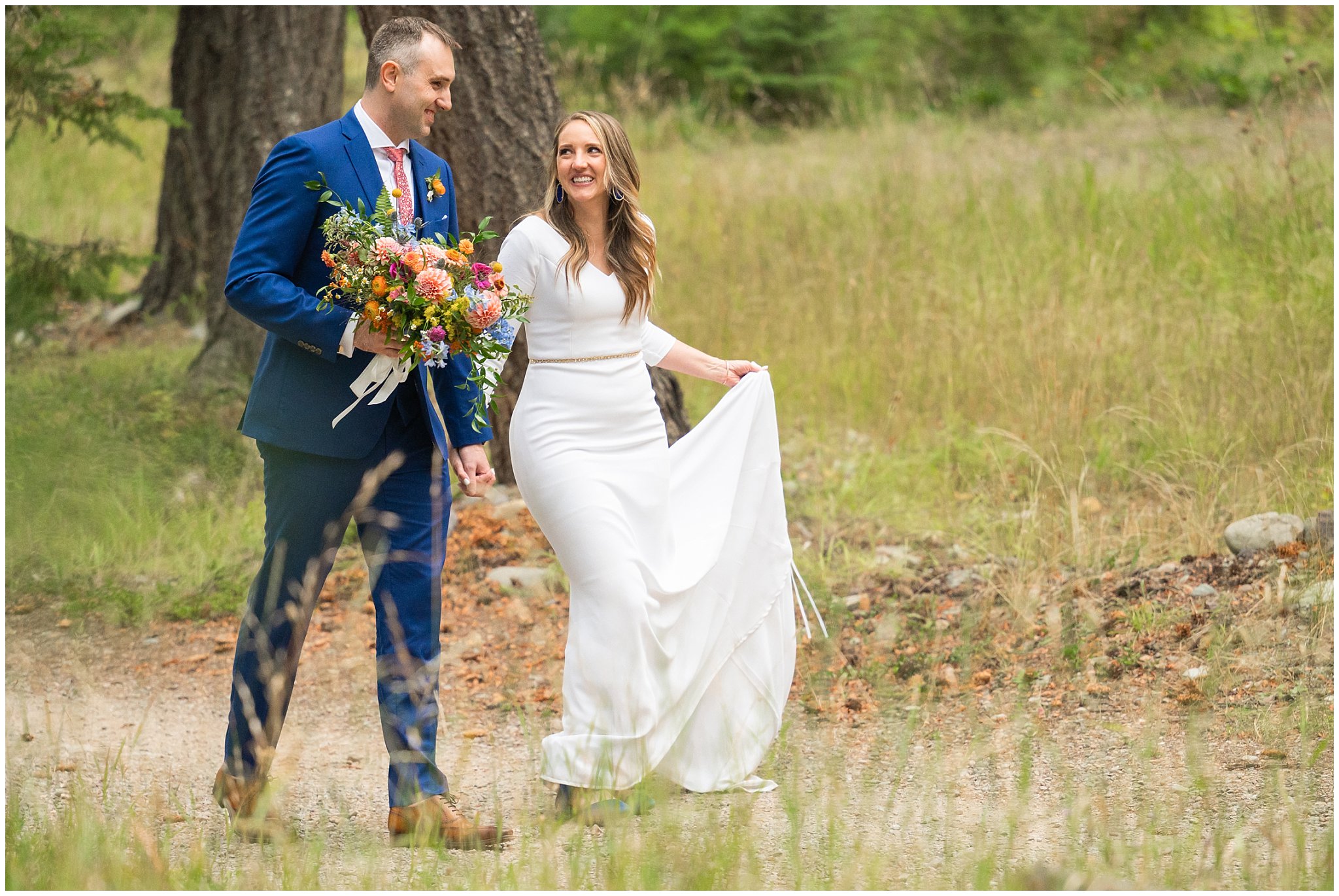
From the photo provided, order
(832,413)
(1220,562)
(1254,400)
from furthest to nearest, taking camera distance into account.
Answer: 1. (832,413)
2. (1254,400)
3. (1220,562)

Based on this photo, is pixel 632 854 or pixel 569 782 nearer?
pixel 632 854

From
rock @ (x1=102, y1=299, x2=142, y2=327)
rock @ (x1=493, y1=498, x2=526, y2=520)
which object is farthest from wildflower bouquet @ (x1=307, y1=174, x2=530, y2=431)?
rock @ (x1=102, y1=299, x2=142, y2=327)

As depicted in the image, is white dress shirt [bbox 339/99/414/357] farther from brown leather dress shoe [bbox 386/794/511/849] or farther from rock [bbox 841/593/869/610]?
rock [bbox 841/593/869/610]

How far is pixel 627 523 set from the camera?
3.98m

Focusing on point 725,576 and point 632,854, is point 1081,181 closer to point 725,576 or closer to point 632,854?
point 725,576

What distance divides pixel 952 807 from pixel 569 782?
1143 mm

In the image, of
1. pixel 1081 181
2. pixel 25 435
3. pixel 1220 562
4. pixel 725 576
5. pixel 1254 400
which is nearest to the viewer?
pixel 725 576

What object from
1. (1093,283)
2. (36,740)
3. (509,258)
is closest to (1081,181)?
(1093,283)

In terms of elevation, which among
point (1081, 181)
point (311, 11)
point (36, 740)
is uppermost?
point (311, 11)

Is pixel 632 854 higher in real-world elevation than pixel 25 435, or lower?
lower

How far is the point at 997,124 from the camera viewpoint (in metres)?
14.7

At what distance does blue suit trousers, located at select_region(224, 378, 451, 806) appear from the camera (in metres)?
3.73

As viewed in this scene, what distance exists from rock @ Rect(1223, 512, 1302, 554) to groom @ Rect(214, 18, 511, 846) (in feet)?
11.9

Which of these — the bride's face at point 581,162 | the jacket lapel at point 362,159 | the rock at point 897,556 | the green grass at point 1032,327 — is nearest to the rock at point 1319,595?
the green grass at point 1032,327
